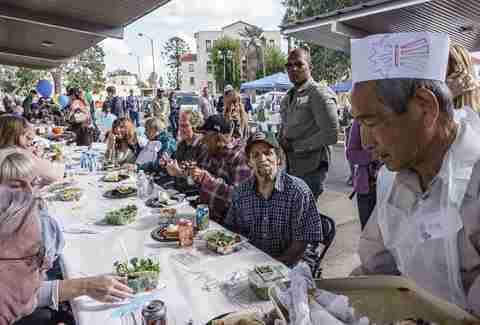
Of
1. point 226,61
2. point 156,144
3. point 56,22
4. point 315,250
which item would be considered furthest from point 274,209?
point 226,61

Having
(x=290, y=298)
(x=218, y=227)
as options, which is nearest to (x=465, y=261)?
(x=290, y=298)

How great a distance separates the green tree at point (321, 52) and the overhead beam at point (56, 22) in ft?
42.6

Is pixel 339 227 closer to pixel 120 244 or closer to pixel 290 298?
pixel 120 244

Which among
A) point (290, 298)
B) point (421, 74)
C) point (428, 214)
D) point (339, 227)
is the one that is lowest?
point (339, 227)

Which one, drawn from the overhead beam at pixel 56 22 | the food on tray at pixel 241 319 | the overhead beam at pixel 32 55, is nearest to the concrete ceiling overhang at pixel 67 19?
the overhead beam at pixel 56 22

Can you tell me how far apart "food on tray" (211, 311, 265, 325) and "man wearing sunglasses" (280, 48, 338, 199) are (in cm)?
→ 212

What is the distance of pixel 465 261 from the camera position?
0.90 m

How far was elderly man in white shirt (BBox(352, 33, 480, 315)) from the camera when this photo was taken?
90 centimetres

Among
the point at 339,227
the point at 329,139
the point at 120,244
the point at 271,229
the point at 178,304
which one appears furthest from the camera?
Answer: the point at 339,227

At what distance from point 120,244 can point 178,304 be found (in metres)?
0.81

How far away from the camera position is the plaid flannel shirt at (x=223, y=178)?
275 cm

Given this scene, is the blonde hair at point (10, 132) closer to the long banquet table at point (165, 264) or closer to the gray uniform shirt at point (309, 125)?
the long banquet table at point (165, 264)

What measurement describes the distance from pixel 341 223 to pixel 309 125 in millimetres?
1724

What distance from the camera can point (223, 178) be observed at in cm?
303
